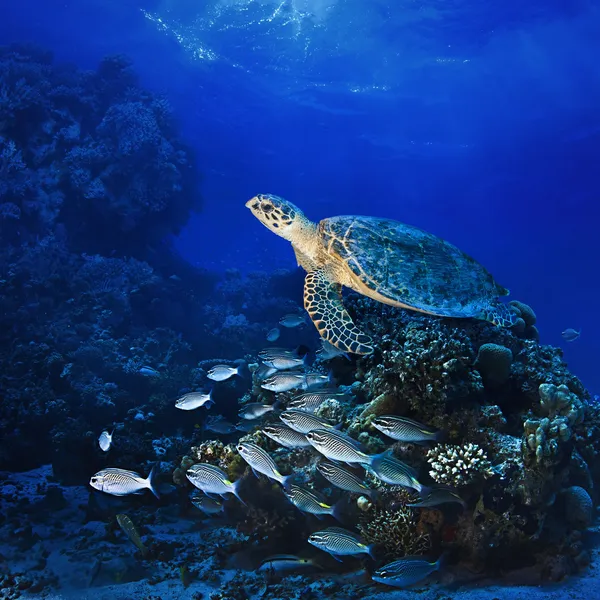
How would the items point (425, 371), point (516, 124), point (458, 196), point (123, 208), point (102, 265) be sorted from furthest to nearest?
1. point (458, 196)
2. point (516, 124)
3. point (123, 208)
4. point (102, 265)
5. point (425, 371)

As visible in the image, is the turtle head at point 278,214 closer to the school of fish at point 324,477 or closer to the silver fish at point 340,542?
the school of fish at point 324,477

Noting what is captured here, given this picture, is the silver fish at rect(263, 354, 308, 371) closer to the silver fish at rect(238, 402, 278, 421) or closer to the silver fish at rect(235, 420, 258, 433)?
the silver fish at rect(238, 402, 278, 421)

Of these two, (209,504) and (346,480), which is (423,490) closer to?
(346,480)

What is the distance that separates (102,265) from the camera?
51.2 ft

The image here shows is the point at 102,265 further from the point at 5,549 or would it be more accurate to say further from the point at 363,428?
the point at 363,428

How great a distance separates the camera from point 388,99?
112 feet

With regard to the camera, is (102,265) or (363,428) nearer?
(363,428)

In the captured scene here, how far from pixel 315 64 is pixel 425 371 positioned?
33833 millimetres

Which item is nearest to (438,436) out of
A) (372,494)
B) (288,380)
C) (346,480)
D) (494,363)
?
(372,494)

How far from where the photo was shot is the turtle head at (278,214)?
669cm

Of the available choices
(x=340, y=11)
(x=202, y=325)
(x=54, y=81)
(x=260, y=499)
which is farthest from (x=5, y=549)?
(x=340, y=11)

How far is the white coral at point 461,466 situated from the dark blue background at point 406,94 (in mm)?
23578

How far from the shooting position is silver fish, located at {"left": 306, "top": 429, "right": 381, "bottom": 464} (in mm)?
3434

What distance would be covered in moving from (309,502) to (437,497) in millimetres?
1232
